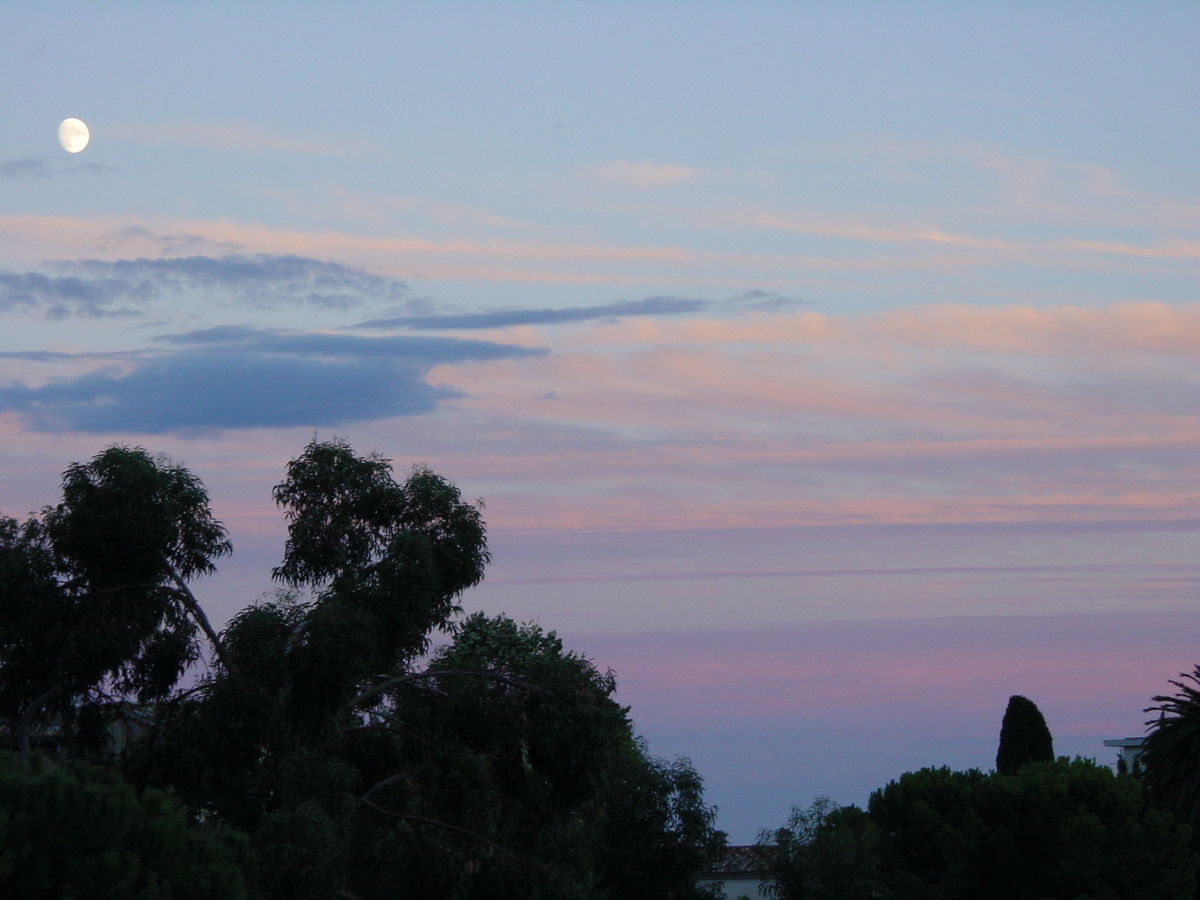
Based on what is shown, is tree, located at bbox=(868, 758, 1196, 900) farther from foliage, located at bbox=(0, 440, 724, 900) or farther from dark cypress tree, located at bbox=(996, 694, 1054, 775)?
foliage, located at bbox=(0, 440, 724, 900)

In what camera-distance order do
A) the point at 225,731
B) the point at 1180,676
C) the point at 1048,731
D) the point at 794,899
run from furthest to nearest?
the point at 1048,731 < the point at 1180,676 < the point at 794,899 < the point at 225,731

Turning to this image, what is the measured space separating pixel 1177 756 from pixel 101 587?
4436cm

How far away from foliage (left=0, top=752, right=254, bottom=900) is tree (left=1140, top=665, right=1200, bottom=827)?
44.6m

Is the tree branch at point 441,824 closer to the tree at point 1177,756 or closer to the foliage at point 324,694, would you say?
the foliage at point 324,694

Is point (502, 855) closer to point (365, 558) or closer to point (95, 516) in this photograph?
point (365, 558)

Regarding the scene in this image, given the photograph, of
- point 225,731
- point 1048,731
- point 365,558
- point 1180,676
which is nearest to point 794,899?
point 1180,676

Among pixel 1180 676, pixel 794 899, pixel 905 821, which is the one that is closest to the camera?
pixel 794 899

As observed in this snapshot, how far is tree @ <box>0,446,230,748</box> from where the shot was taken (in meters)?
23.9

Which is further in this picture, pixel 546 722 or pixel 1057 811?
pixel 1057 811

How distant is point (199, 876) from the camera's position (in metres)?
16.5

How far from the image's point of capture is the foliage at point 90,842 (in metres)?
14.6

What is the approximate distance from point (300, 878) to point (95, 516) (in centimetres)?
747

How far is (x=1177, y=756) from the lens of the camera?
54250mm

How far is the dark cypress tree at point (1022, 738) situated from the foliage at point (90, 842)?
55.0 metres
